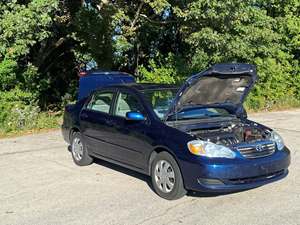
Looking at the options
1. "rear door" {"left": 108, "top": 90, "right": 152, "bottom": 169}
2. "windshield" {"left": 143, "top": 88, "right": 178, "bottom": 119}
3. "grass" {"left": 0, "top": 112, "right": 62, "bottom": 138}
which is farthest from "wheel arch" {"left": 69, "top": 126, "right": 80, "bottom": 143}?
"grass" {"left": 0, "top": 112, "right": 62, "bottom": 138}

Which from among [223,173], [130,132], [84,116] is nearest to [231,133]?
[223,173]

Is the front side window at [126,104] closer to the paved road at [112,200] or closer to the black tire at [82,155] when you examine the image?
the paved road at [112,200]

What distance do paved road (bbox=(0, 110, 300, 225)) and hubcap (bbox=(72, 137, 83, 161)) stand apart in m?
0.20

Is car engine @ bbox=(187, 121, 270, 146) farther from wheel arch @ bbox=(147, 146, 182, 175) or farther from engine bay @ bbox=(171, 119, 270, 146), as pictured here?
wheel arch @ bbox=(147, 146, 182, 175)

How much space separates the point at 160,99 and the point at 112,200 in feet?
5.51

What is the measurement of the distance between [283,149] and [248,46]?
9389mm

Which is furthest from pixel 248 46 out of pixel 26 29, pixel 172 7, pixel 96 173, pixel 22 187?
pixel 22 187

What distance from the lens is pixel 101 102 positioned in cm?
827

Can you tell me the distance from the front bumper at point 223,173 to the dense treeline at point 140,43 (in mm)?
6438

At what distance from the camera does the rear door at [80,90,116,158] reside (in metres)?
7.72

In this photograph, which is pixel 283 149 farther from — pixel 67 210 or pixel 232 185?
pixel 67 210

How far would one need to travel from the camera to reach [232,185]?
617 centimetres

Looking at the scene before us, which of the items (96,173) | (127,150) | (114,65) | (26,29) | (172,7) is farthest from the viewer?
(114,65)

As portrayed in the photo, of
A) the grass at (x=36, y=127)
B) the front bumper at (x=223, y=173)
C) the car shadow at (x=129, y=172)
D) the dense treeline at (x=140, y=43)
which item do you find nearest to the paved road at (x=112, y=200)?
the car shadow at (x=129, y=172)
